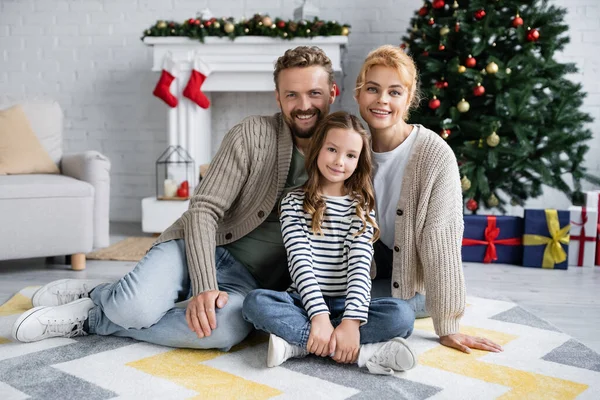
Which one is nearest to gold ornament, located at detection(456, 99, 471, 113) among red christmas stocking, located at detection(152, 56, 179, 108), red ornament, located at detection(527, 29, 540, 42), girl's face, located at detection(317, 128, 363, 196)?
red ornament, located at detection(527, 29, 540, 42)

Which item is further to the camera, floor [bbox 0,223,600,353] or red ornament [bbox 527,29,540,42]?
red ornament [bbox 527,29,540,42]

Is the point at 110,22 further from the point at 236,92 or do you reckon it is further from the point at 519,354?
the point at 519,354

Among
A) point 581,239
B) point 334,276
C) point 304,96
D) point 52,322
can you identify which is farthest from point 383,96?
point 581,239

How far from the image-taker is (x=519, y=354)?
5.68 feet

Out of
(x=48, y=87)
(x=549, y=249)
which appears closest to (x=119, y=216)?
(x=48, y=87)

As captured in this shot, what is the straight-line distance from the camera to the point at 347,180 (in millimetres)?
1784

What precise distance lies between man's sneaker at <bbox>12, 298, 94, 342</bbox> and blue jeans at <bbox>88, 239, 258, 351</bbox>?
0.03 m

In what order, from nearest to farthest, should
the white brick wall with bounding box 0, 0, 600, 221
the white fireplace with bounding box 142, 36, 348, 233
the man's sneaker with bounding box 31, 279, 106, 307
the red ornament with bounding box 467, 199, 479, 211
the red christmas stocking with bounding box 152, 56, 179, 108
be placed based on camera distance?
the man's sneaker with bounding box 31, 279, 106, 307 < the red ornament with bounding box 467, 199, 479, 211 < the white fireplace with bounding box 142, 36, 348, 233 < the red christmas stocking with bounding box 152, 56, 179, 108 < the white brick wall with bounding box 0, 0, 600, 221

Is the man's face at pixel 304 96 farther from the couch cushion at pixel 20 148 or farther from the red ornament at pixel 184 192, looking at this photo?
the red ornament at pixel 184 192

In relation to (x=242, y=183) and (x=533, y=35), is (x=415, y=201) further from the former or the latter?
(x=533, y=35)

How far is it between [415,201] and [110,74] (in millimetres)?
3003

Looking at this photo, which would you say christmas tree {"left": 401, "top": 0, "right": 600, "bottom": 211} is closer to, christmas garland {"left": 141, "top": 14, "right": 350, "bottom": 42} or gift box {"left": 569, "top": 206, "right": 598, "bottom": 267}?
gift box {"left": 569, "top": 206, "right": 598, "bottom": 267}

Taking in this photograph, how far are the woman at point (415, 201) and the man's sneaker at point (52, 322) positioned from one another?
88 cm

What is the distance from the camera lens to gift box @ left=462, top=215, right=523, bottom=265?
3.06m
